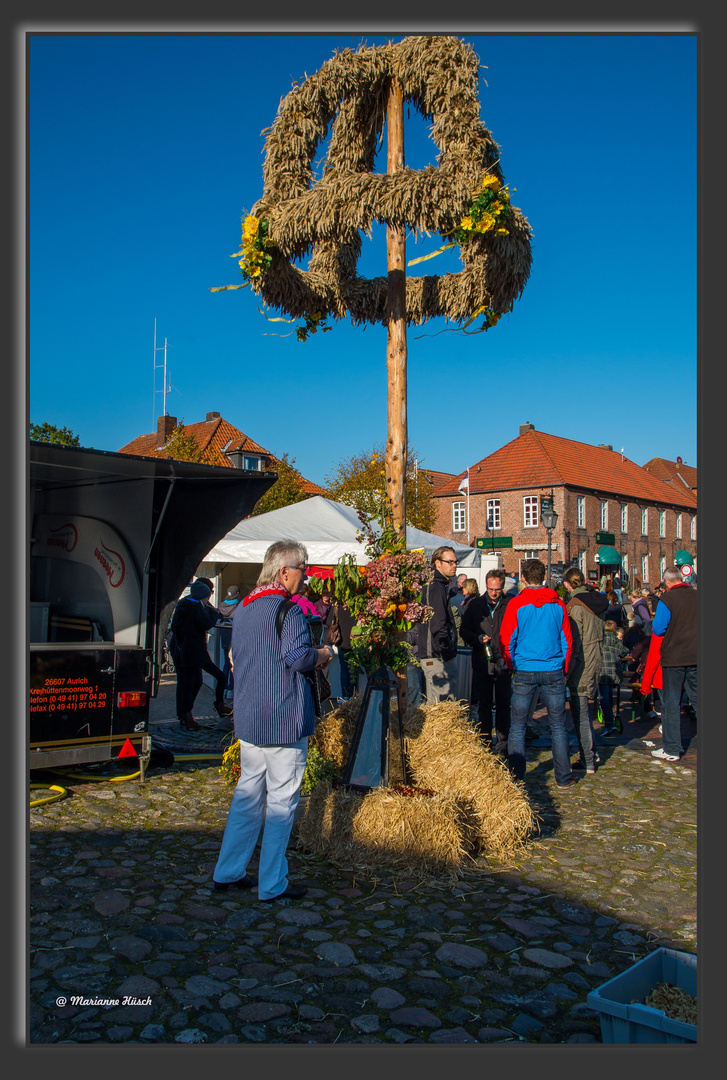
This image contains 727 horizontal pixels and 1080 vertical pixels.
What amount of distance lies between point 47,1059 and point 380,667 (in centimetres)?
336

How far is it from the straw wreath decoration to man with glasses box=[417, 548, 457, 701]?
2.36 m

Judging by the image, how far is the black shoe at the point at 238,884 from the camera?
13.2 feet

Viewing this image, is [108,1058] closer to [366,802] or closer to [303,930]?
[303,930]

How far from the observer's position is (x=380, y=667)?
529 cm

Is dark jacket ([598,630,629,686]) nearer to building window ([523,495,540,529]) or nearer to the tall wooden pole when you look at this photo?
the tall wooden pole

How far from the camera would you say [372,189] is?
5301 mm

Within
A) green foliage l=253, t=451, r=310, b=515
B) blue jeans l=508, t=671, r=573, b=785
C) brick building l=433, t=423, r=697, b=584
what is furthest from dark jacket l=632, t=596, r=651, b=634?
brick building l=433, t=423, r=697, b=584

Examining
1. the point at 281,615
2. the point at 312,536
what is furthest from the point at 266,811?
the point at 312,536

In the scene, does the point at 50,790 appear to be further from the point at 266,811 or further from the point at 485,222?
the point at 485,222

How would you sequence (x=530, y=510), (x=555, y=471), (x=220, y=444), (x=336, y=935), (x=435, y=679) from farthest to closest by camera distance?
(x=530, y=510) → (x=555, y=471) → (x=220, y=444) → (x=435, y=679) → (x=336, y=935)

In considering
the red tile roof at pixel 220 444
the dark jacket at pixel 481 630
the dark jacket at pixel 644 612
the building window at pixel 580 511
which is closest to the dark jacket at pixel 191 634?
the dark jacket at pixel 481 630

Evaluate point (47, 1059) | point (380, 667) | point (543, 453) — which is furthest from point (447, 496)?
point (47, 1059)

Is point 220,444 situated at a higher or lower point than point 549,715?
higher

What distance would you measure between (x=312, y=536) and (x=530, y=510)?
3589 cm
